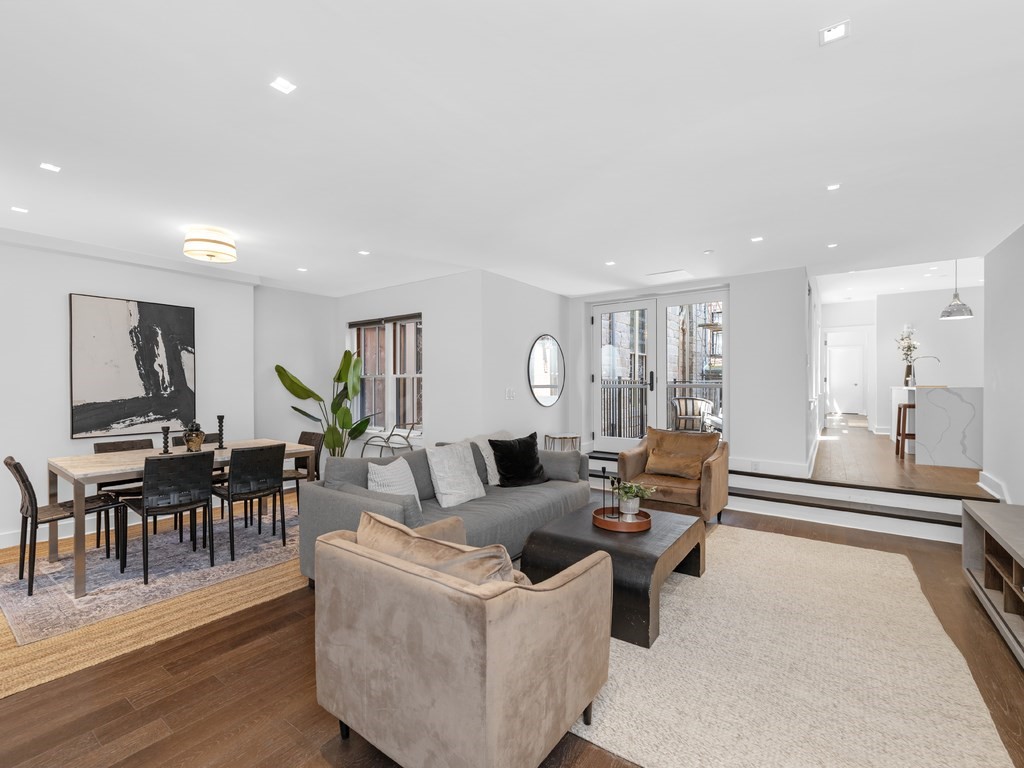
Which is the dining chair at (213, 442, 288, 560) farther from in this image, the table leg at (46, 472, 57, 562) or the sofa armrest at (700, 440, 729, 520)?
the sofa armrest at (700, 440, 729, 520)

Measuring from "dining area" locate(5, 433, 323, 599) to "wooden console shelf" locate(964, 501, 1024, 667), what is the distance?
4.64 m

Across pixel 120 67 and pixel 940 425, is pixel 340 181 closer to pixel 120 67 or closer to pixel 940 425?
pixel 120 67

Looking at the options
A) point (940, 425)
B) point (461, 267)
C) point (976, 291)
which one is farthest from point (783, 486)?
point (976, 291)

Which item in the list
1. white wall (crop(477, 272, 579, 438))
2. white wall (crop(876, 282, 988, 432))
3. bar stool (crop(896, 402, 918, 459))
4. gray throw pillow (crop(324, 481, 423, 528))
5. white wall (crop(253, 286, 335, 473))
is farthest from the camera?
white wall (crop(876, 282, 988, 432))

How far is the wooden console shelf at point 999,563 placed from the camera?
241cm

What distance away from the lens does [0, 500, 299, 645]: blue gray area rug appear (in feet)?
9.17

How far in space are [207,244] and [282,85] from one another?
7.69ft

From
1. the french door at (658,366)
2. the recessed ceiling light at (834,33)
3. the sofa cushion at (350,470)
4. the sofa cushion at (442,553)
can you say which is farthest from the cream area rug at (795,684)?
the french door at (658,366)

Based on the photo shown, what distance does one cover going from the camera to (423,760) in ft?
4.98

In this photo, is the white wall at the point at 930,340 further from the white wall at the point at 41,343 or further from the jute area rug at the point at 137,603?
the white wall at the point at 41,343

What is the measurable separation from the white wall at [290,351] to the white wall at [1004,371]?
710cm

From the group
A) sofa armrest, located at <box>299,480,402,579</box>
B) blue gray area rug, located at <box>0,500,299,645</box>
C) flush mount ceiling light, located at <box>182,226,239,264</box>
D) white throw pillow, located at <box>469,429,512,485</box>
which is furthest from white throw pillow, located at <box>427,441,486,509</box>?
flush mount ceiling light, located at <box>182,226,239,264</box>

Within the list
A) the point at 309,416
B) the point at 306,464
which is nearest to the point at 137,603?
the point at 306,464

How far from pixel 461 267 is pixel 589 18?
142 inches
